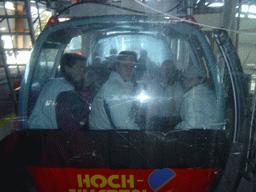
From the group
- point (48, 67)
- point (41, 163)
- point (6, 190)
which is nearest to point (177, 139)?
point (41, 163)

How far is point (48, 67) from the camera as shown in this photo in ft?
7.66

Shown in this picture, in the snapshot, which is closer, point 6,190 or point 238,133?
point 238,133

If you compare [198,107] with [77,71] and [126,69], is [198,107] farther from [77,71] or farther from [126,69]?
[77,71]

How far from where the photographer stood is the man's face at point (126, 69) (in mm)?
1897

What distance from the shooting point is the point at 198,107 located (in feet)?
5.69

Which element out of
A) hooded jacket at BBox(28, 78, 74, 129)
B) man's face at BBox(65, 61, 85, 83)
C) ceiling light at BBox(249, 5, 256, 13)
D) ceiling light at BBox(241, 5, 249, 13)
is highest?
ceiling light at BBox(241, 5, 249, 13)

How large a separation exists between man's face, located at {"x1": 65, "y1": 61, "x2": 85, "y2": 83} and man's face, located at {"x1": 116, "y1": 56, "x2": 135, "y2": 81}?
1.39 ft

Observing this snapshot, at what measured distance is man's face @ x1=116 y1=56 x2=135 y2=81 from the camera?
1.90m

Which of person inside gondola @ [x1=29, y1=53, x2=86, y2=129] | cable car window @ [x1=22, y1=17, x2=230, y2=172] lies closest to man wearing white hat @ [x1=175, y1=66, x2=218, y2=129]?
cable car window @ [x1=22, y1=17, x2=230, y2=172]

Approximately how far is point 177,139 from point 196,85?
2.00ft

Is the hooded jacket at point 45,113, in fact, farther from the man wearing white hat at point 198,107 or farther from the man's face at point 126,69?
the man wearing white hat at point 198,107

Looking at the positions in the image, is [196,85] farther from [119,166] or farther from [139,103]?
[119,166]

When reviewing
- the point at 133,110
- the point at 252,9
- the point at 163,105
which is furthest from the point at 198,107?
the point at 252,9

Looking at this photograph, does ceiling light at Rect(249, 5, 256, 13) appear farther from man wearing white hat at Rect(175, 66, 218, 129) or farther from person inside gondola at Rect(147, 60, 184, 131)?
person inside gondola at Rect(147, 60, 184, 131)
